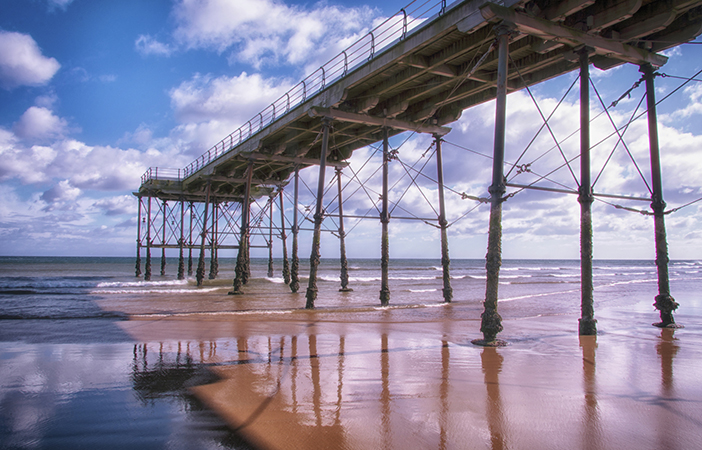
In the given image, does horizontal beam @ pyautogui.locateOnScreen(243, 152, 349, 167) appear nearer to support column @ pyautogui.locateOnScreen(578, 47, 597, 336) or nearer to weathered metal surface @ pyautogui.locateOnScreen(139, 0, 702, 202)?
weathered metal surface @ pyautogui.locateOnScreen(139, 0, 702, 202)

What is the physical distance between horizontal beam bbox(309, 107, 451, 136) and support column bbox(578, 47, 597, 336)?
6.23 m

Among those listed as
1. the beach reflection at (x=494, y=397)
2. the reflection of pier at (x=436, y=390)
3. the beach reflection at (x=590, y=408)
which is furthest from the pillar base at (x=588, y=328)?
the beach reflection at (x=494, y=397)

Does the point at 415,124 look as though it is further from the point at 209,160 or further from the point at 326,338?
the point at 209,160

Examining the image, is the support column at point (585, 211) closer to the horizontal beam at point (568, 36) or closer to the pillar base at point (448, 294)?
the horizontal beam at point (568, 36)

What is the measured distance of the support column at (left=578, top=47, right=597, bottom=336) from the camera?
304 inches

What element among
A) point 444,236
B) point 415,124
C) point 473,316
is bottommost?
point 473,316

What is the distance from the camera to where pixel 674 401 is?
170 inches

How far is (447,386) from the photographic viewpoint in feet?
15.7

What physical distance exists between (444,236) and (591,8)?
829 cm

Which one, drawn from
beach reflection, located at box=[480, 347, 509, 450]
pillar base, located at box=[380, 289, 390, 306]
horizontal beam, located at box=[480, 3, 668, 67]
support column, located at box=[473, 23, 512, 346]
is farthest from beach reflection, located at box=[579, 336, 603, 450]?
pillar base, located at box=[380, 289, 390, 306]

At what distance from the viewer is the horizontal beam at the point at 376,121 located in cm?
1304

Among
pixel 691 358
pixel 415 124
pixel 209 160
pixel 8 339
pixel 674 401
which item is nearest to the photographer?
pixel 674 401

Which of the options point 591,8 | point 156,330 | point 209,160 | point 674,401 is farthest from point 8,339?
point 209,160

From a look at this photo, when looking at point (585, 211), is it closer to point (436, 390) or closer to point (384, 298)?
point (436, 390)
